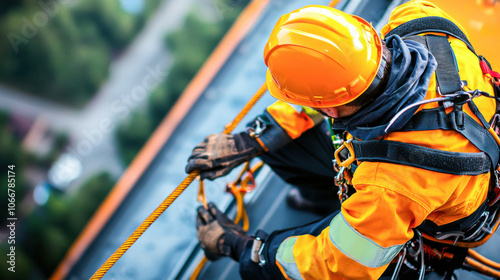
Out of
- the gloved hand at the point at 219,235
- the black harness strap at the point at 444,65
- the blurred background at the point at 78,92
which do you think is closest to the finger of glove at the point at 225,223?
the gloved hand at the point at 219,235

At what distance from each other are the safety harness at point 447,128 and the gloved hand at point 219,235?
650 mm

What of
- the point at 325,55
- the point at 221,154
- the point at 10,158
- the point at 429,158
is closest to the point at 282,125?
the point at 221,154

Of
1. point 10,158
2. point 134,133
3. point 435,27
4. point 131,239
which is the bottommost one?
point 10,158

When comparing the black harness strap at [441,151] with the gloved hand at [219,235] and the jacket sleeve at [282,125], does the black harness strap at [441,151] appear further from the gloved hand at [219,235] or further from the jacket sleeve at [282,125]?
the gloved hand at [219,235]

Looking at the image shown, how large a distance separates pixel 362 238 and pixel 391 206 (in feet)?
0.49

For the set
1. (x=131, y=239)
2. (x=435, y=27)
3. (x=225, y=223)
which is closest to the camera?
(x=435, y=27)

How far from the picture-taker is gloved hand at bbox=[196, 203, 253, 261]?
6.04 feet

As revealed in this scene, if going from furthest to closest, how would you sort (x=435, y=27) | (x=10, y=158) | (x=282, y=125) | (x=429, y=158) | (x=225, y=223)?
(x=10, y=158) < (x=225, y=223) < (x=282, y=125) < (x=435, y=27) < (x=429, y=158)

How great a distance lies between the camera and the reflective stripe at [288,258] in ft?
4.84

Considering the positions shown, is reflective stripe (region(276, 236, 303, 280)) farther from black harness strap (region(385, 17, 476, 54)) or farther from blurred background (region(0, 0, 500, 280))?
blurred background (region(0, 0, 500, 280))

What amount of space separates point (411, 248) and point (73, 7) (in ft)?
11.0

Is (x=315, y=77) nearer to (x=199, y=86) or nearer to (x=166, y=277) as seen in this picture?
(x=166, y=277)

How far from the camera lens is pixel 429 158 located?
3.90 feet

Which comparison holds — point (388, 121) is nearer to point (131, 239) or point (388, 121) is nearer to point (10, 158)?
point (131, 239)
